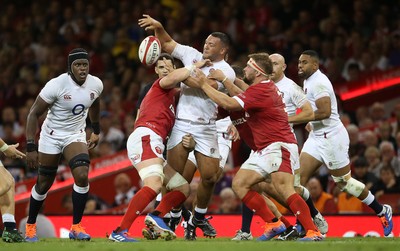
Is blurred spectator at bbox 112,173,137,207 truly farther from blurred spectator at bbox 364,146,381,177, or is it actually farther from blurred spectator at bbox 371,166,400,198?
blurred spectator at bbox 371,166,400,198

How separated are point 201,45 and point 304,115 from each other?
7827mm

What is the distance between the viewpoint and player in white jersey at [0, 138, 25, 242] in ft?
41.5

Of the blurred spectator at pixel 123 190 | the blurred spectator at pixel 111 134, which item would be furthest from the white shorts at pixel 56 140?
the blurred spectator at pixel 111 134

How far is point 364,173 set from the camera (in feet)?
53.7

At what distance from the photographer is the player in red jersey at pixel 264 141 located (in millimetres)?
12258

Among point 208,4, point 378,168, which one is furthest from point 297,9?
point 378,168

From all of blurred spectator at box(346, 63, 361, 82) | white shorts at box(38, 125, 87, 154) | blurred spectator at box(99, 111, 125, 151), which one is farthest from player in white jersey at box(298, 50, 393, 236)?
blurred spectator at box(99, 111, 125, 151)

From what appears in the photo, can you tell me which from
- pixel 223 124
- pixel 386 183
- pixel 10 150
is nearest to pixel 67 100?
pixel 10 150

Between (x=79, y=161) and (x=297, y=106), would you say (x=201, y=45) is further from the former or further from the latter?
(x=79, y=161)

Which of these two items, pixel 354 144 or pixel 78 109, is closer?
pixel 78 109

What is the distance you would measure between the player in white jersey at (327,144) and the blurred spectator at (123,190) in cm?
452

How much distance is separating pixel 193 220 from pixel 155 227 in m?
1.19

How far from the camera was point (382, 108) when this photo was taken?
58.7 feet

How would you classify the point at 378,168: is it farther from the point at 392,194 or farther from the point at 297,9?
the point at 297,9
